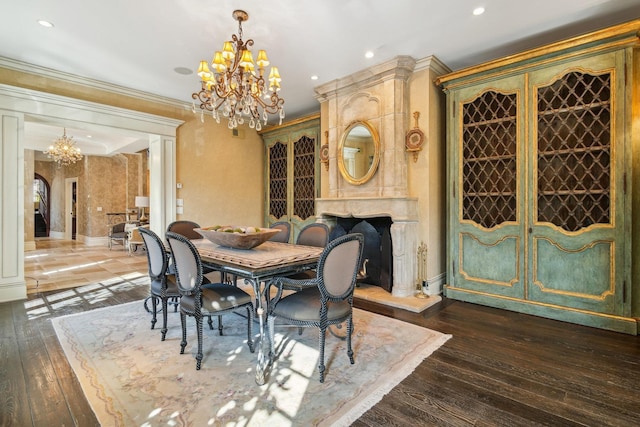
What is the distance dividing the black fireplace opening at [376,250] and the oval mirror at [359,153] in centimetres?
59

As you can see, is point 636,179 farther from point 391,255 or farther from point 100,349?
point 100,349

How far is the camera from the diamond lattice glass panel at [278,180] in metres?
5.97

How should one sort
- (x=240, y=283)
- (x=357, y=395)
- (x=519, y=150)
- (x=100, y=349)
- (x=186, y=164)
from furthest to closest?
(x=186, y=164) → (x=240, y=283) → (x=519, y=150) → (x=100, y=349) → (x=357, y=395)

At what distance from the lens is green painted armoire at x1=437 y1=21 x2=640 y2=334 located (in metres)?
2.77

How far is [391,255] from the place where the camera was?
3.94 m

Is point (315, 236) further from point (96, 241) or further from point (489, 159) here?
point (96, 241)

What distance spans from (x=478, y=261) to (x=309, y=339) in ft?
7.41

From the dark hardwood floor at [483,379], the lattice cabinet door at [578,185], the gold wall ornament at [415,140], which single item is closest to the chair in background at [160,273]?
the dark hardwood floor at [483,379]

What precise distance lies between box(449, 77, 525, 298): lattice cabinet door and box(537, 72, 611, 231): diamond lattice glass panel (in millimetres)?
221

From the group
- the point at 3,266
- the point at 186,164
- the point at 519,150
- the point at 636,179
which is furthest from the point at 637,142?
the point at 3,266

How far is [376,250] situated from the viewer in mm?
4164

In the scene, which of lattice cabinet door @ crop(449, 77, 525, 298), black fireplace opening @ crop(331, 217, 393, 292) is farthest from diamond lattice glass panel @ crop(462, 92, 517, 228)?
black fireplace opening @ crop(331, 217, 393, 292)

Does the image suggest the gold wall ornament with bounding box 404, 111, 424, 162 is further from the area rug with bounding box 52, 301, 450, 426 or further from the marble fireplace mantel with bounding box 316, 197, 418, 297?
the area rug with bounding box 52, 301, 450, 426

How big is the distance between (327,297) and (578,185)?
283 cm
